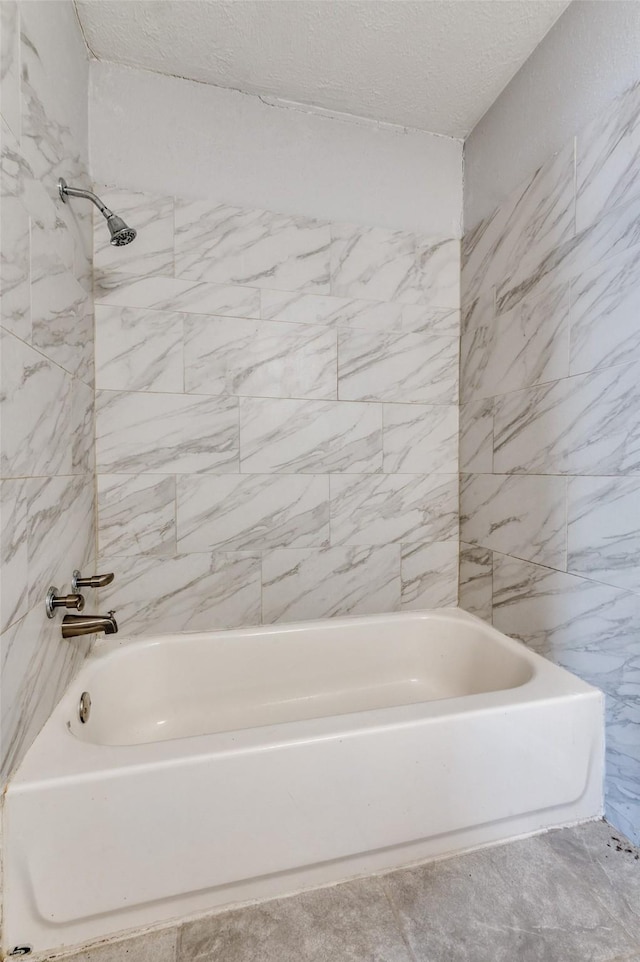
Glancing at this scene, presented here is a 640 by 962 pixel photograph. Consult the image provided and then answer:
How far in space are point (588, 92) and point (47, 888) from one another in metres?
2.43

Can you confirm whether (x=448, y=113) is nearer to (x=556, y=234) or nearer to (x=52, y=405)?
(x=556, y=234)

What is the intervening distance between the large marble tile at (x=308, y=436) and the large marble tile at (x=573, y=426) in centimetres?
52

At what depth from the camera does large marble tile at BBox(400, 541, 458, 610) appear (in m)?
1.89

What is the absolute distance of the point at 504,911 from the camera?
36.7 inches

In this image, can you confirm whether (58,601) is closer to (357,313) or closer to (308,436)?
(308,436)

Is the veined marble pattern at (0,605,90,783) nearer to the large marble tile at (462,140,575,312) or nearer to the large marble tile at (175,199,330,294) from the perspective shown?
the large marble tile at (175,199,330,294)

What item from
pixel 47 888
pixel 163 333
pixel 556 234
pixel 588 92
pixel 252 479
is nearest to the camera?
pixel 47 888

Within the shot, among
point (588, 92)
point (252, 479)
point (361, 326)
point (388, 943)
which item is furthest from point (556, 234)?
point (388, 943)

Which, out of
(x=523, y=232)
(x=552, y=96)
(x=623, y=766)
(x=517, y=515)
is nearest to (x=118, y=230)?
(x=523, y=232)

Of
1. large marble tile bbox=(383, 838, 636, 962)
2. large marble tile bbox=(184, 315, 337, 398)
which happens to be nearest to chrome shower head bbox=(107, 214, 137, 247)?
large marble tile bbox=(184, 315, 337, 398)

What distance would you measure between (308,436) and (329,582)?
0.62 m

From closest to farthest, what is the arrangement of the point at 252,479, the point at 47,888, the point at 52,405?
1. the point at 47,888
2. the point at 52,405
3. the point at 252,479

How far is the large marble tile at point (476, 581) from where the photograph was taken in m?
1.75

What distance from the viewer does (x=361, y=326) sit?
1.79 m
